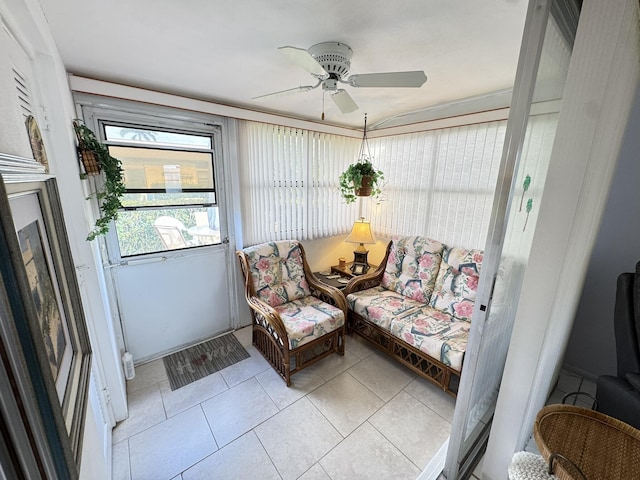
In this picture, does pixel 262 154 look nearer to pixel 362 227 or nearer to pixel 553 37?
pixel 362 227

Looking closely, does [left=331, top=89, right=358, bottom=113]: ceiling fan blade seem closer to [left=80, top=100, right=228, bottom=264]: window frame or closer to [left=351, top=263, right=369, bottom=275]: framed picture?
[left=80, top=100, right=228, bottom=264]: window frame

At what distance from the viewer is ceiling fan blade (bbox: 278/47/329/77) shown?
1.21 metres

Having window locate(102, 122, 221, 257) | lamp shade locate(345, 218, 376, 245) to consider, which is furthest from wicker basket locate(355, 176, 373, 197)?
window locate(102, 122, 221, 257)

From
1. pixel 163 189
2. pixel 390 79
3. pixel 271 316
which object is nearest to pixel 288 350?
pixel 271 316

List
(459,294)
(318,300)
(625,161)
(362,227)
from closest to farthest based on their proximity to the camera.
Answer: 1. (625,161)
2. (459,294)
3. (318,300)
4. (362,227)

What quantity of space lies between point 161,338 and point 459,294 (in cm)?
289

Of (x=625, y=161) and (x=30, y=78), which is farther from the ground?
(x=30, y=78)

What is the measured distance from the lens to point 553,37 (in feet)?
3.43

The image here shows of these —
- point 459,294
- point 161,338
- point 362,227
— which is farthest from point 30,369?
point 362,227

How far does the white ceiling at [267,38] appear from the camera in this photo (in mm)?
1164

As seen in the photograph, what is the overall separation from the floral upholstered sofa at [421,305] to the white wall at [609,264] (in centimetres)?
88

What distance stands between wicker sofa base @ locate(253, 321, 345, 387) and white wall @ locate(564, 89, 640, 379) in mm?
2135

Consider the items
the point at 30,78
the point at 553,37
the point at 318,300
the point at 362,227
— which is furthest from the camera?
the point at 362,227

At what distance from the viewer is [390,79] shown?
143cm
